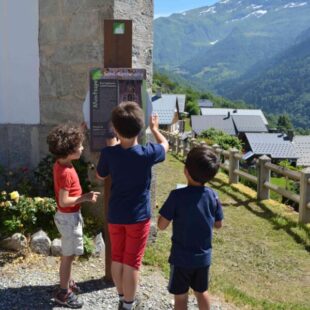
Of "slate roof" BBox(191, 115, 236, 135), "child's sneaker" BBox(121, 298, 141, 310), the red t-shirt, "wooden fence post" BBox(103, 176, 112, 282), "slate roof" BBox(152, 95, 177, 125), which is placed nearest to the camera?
the red t-shirt

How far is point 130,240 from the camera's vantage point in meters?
3.31

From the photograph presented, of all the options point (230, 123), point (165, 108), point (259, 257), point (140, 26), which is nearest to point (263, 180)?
point (259, 257)

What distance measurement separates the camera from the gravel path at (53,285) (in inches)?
147

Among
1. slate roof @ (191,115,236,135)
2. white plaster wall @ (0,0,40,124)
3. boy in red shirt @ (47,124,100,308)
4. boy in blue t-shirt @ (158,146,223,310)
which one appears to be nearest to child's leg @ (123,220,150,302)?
boy in blue t-shirt @ (158,146,223,310)

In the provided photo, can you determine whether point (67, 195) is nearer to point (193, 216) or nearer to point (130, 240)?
point (130, 240)

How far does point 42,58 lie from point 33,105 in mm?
537

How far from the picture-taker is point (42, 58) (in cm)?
527

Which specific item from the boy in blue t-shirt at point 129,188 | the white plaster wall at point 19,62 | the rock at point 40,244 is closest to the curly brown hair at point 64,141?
the boy in blue t-shirt at point 129,188

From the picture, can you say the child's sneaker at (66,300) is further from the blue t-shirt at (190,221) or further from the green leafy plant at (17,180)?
the green leafy plant at (17,180)

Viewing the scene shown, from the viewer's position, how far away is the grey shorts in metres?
3.54

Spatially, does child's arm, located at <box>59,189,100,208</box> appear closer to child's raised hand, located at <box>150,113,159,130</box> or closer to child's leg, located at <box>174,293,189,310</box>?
child's raised hand, located at <box>150,113,159,130</box>

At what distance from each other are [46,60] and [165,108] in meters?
65.5

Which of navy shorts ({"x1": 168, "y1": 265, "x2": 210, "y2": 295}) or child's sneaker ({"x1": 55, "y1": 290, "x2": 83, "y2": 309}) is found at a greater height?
navy shorts ({"x1": 168, "y1": 265, "x2": 210, "y2": 295})

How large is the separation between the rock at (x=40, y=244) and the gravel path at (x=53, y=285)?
2.7 inches
